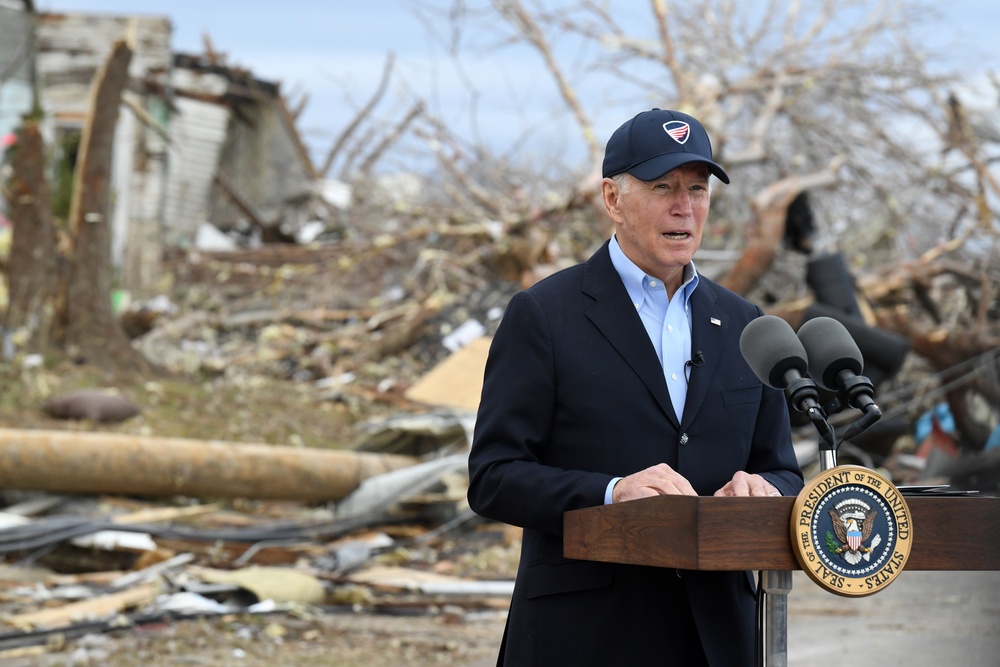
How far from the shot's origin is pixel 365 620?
6621 mm

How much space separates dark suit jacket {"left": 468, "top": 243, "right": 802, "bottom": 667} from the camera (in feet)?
7.79

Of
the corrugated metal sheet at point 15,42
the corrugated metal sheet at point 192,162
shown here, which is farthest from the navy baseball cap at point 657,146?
the corrugated metal sheet at point 192,162

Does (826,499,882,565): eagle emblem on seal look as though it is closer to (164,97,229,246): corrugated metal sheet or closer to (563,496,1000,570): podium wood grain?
(563,496,1000,570): podium wood grain

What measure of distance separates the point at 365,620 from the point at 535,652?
4.35 meters

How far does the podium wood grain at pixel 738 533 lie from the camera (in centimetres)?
197

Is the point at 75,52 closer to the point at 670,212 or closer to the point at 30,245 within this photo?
the point at 30,245

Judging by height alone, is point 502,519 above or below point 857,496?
below

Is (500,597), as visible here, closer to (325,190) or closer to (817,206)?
(817,206)

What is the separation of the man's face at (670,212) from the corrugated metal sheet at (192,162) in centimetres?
2198

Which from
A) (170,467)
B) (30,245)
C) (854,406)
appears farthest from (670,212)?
(30,245)

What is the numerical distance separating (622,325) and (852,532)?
0.71 m

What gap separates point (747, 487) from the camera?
228cm

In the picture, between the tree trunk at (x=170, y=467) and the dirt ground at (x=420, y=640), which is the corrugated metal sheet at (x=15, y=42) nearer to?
the tree trunk at (x=170, y=467)

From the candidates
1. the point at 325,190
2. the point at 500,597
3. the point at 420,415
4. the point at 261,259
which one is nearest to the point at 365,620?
the point at 500,597
